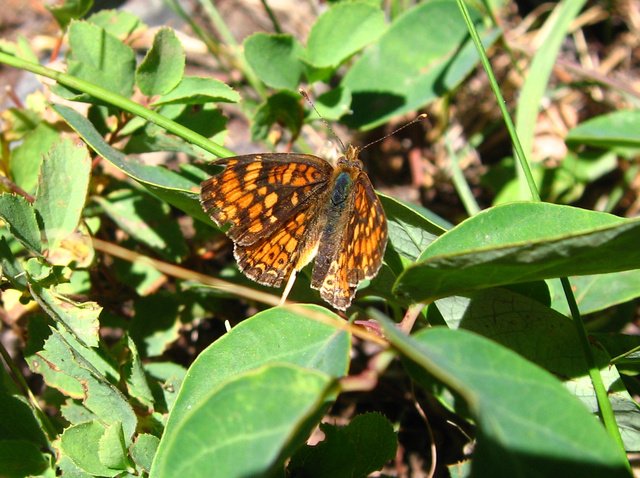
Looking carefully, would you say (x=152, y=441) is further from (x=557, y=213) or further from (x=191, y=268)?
(x=557, y=213)

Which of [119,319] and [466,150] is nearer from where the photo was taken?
[119,319]

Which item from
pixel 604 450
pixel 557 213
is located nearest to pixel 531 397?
pixel 604 450

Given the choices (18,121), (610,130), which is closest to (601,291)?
(610,130)

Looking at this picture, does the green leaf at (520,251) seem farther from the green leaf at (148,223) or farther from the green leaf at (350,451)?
the green leaf at (148,223)

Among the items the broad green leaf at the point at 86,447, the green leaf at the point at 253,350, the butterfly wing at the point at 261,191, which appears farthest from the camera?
the butterfly wing at the point at 261,191

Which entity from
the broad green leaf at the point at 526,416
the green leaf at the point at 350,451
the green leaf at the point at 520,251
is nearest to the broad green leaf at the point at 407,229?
the green leaf at the point at 520,251

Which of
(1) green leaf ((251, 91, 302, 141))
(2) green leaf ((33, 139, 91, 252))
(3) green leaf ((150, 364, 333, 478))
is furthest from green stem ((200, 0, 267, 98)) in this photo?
(3) green leaf ((150, 364, 333, 478))

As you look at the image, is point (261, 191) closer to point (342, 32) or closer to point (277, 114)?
point (277, 114)
